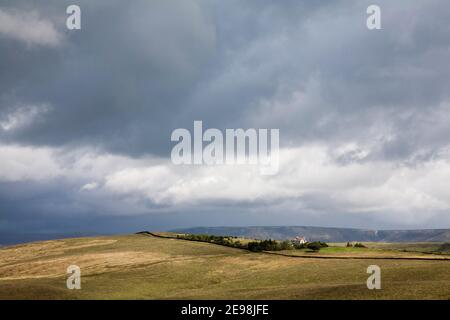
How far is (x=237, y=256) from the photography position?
77188 mm

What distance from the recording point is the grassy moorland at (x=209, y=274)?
43.8m

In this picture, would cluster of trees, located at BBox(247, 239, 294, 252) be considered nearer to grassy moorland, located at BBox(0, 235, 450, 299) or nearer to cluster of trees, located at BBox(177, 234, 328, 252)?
cluster of trees, located at BBox(177, 234, 328, 252)

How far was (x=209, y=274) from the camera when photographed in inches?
2429

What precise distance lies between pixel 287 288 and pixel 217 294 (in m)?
7.41

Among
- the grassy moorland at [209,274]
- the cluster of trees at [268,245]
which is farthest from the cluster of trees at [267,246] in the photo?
the grassy moorland at [209,274]

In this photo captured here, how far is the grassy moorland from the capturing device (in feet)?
144

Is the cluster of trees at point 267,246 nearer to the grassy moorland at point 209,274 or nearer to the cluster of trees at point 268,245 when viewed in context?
the cluster of trees at point 268,245

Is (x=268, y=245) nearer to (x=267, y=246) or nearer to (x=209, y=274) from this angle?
(x=267, y=246)

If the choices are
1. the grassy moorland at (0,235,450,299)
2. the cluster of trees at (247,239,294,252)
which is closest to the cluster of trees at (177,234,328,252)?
the cluster of trees at (247,239,294,252)

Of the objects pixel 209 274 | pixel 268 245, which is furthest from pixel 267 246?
pixel 209 274

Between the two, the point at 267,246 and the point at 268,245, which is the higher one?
the point at 268,245
